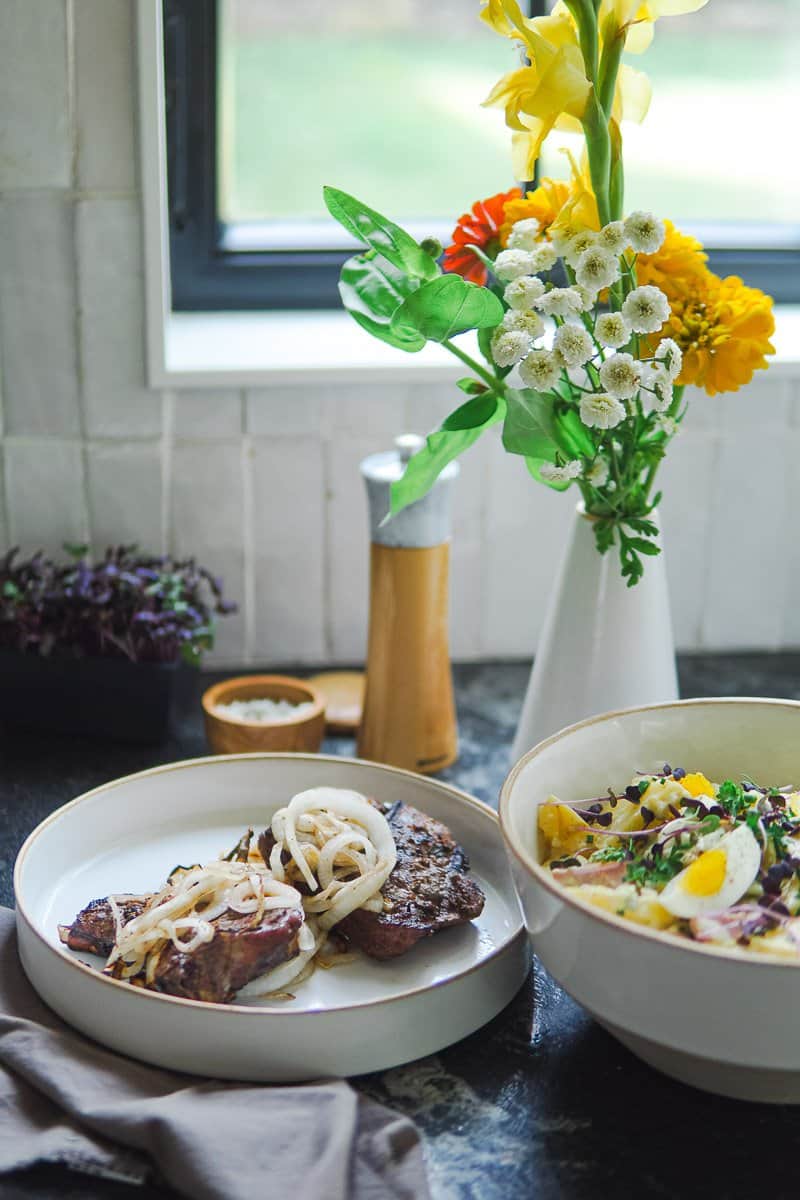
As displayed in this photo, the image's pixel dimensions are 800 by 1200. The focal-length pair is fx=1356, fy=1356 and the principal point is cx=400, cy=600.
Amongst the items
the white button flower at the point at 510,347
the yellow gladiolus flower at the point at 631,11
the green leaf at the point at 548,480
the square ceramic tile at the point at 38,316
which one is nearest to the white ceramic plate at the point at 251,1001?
the green leaf at the point at 548,480

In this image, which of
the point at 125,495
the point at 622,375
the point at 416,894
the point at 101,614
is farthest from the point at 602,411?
the point at 125,495

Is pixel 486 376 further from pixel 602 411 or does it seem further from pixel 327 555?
pixel 327 555

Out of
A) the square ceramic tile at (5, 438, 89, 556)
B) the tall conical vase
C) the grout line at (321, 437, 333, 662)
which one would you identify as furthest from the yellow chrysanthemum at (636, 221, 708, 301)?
the square ceramic tile at (5, 438, 89, 556)

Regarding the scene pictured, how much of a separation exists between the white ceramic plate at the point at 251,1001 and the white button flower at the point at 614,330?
0.39 meters

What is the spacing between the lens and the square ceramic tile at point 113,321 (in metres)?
1.39

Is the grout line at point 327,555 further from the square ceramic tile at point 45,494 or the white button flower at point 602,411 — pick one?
the white button flower at point 602,411

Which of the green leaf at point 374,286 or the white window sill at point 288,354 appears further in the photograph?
the white window sill at point 288,354

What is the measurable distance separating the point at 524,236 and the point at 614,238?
89 millimetres

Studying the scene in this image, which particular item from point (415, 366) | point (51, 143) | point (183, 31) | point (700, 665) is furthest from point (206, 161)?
point (700, 665)

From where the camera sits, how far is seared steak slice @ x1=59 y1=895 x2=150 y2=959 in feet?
3.13

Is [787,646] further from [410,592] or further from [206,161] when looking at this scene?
[206,161]

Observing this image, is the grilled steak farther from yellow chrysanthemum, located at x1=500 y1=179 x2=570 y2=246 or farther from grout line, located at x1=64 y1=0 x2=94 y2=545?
grout line, located at x1=64 y1=0 x2=94 y2=545

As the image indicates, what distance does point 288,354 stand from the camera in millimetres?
1512

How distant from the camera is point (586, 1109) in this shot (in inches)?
34.9
